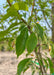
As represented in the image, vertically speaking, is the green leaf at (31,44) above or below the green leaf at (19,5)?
below

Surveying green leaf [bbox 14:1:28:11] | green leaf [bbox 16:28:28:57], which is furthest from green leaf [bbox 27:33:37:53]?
green leaf [bbox 14:1:28:11]

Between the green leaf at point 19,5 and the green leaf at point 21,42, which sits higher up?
the green leaf at point 19,5

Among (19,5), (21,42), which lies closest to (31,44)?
(21,42)

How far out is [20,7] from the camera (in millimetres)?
459

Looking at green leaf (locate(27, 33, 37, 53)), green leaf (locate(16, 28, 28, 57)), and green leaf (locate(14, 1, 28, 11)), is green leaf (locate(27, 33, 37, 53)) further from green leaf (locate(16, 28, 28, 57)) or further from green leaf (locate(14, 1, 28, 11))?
green leaf (locate(14, 1, 28, 11))

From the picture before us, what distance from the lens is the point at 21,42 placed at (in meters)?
0.53

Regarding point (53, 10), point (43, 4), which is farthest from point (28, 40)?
point (53, 10)

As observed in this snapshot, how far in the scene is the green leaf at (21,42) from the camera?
52 centimetres

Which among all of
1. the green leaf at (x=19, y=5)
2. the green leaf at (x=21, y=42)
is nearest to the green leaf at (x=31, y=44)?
the green leaf at (x=21, y=42)

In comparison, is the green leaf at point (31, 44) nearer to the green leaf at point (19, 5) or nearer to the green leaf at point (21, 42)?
the green leaf at point (21, 42)

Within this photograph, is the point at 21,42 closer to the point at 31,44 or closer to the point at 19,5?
the point at 31,44

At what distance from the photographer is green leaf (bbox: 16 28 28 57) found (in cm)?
52

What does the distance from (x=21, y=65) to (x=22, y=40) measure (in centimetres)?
19

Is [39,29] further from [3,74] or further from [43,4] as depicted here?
[3,74]
